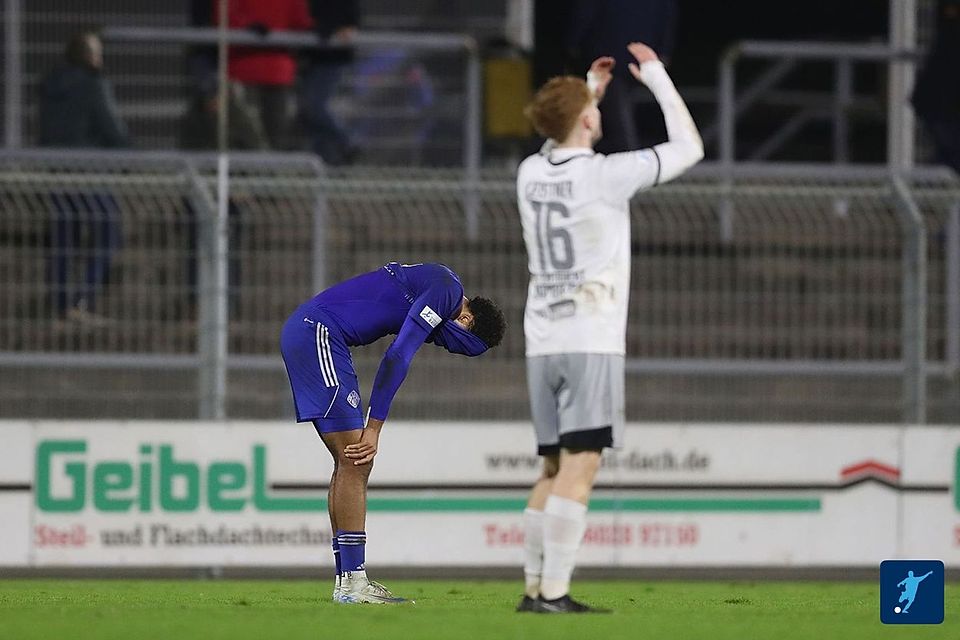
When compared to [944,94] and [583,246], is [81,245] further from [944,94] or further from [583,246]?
[944,94]

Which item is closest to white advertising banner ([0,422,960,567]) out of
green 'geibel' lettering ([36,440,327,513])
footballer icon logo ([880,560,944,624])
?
green 'geibel' lettering ([36,440,327,513])

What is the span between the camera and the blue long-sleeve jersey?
8.37 metres

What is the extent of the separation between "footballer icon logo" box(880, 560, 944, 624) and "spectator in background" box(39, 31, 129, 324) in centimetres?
596

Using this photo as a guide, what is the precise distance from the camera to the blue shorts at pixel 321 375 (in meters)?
8.66

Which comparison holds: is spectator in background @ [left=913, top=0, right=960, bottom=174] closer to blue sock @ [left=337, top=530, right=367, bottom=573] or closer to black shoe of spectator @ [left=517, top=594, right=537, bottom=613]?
blue sock @ [left=337, top=530, right=367, bottom=573]

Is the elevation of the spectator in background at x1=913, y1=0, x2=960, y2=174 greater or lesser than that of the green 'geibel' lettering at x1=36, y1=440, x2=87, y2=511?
greater

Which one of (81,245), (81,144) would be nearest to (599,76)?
(81,245)

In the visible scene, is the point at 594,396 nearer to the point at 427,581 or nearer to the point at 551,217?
the point at 551,217

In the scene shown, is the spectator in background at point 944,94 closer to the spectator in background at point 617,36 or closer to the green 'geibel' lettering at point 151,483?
the spectator in background at point 617,36

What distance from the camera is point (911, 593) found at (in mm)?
7902

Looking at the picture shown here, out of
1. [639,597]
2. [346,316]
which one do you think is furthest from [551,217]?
[639,597]

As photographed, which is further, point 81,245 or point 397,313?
point 81,245

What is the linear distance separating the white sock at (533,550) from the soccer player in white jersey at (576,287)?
59 mm

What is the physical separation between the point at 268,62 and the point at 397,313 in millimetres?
6281
